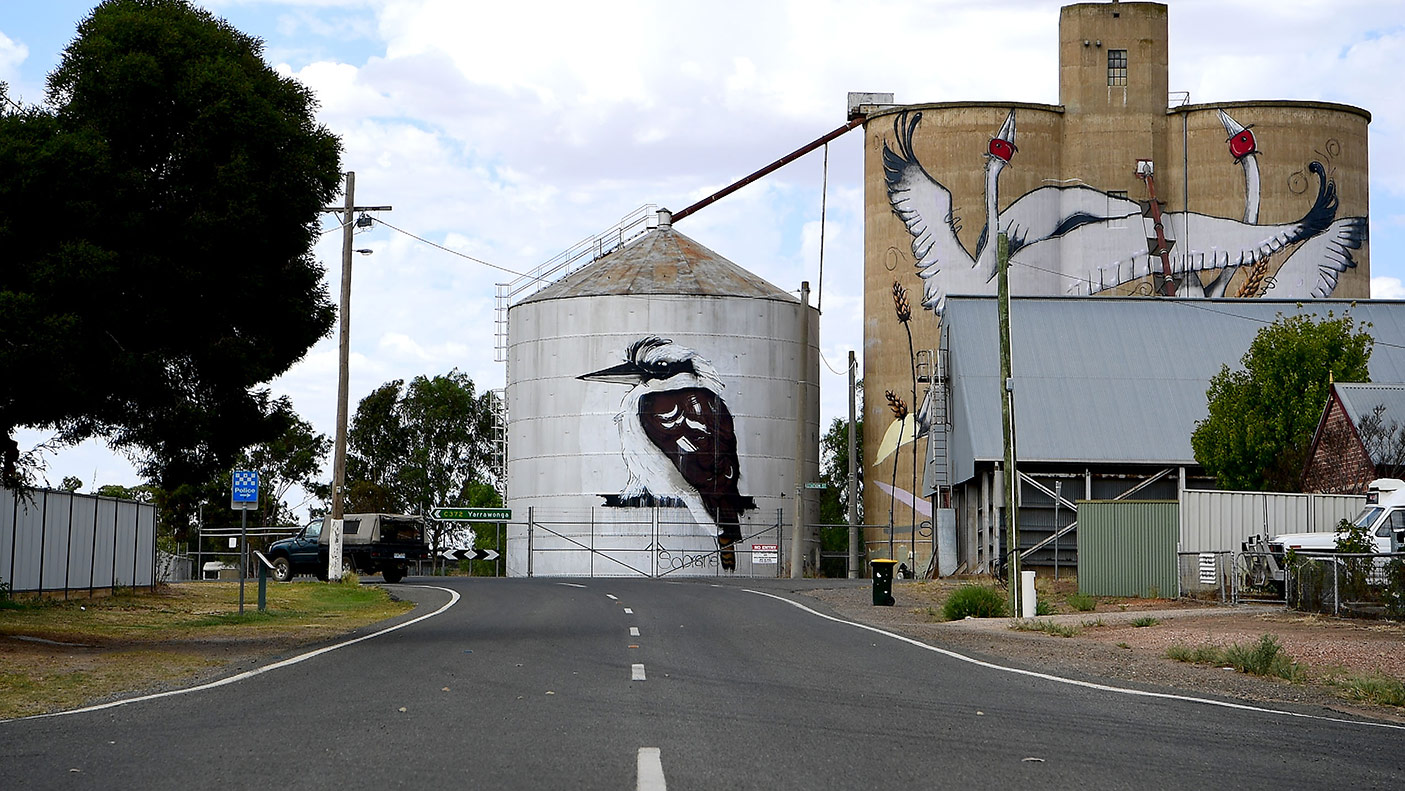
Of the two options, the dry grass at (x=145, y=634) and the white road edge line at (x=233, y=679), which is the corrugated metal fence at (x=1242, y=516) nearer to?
the dry grass at (x=145, y=634)

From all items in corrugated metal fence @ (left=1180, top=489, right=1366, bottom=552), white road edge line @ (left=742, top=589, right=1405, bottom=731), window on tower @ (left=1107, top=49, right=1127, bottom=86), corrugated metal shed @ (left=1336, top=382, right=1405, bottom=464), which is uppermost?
window on tower @ (left=1107, top=49, right=1127, bottom=86)

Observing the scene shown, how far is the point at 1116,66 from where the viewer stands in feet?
235

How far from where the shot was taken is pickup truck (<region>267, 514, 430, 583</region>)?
4469 centimetres

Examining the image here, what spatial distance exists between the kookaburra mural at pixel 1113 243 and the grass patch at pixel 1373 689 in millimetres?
56432

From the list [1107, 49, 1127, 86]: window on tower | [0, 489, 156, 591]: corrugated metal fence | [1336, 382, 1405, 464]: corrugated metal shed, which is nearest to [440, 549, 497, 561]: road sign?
[0, 489, 156, 591]: corrugated metal fence

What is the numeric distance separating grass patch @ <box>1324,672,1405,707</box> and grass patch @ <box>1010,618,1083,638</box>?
26.4ft

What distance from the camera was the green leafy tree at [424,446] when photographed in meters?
88.9

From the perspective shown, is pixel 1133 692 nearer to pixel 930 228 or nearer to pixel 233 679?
pixel 233 679

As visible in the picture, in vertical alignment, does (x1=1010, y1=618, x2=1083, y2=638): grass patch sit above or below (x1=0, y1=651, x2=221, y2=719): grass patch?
above

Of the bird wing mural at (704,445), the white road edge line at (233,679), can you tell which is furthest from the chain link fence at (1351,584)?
the bird wing mural at (704,445)

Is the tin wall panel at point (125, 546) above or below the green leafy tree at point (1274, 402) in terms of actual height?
below

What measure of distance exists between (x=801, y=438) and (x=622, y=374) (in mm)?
8077

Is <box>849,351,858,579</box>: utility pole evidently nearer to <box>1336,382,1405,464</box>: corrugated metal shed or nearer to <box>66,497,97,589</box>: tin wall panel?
<box>1336,382,1405,464</box>: corrugated metal shed

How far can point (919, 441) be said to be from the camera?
69.6m
